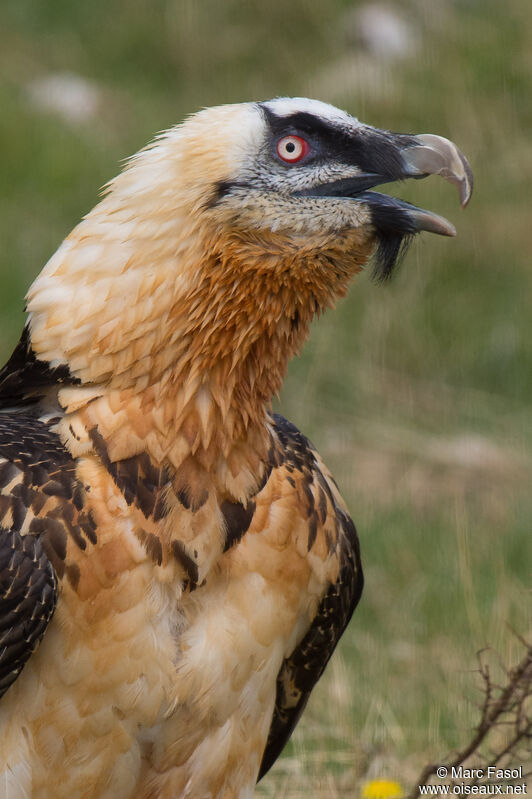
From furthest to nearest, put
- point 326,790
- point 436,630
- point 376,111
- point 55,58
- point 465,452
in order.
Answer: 1. point 55,58
2. point 376,111
3. point 465,452
4. point 436,630
5. point 326,790

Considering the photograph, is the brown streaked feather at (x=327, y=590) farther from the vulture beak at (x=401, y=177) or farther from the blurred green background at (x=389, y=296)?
the blurred green background at (x=389, y=296)

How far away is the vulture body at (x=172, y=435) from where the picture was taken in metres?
3.60

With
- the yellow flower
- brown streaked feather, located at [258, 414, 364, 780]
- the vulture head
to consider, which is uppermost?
the vulture head

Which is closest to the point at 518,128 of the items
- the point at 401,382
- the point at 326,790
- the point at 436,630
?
the point at 401,382

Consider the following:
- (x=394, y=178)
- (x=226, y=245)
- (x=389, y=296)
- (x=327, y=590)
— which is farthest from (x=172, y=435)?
(x=389, y=296)

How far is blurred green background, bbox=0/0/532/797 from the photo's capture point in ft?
20.6

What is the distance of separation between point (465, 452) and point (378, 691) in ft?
11.1

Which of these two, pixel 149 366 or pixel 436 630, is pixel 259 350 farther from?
pixel 436 630

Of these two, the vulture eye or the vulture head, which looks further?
the vulture eye

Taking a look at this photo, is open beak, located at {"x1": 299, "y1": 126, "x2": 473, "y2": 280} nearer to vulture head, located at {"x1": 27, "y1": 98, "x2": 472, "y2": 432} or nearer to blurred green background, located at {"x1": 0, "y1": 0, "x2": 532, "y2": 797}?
vulture head, located at {"x1": 27, "y1": 98, "x2": 472, "y2": 432}

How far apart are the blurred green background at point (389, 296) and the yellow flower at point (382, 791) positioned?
17cm

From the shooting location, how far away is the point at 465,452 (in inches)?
364

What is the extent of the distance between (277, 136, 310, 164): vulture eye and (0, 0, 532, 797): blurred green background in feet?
7.26

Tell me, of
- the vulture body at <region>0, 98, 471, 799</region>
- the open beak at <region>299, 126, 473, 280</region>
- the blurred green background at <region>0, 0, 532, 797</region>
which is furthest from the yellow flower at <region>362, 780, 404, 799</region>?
the open beak at <region>299, 126, 473, 280</region>
